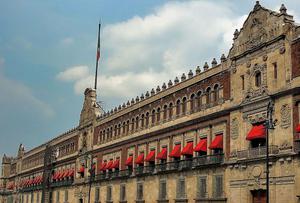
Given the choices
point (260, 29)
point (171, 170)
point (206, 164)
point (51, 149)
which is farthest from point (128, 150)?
point (51, 149)

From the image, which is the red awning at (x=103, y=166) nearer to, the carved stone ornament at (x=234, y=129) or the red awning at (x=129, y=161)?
the red awning at (x=129, y=161)

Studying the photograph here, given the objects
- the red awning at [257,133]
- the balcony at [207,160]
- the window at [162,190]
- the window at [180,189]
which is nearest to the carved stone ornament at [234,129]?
the balcony at [207,160]

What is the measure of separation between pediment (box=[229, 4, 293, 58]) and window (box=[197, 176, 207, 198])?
10.1 meters

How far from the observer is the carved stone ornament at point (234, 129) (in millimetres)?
36409

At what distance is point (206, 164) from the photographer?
3894cm

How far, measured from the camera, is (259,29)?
116 ft

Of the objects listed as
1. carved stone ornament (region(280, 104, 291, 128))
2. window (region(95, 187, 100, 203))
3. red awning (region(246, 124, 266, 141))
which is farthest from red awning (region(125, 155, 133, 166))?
carved stone ornament (region(280, 104, 291, 128))

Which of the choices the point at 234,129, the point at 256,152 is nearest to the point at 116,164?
the point at 234,129

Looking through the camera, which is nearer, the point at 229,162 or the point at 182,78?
the point at 229,162

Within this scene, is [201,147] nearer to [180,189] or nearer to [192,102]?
[192,102]

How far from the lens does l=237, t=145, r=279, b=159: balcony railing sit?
32.5m

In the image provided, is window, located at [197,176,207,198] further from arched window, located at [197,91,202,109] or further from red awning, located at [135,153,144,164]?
red awning, located at [135,153,144,164]

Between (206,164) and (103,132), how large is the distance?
83.9 feet

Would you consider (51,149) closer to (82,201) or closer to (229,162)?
(82,201)
